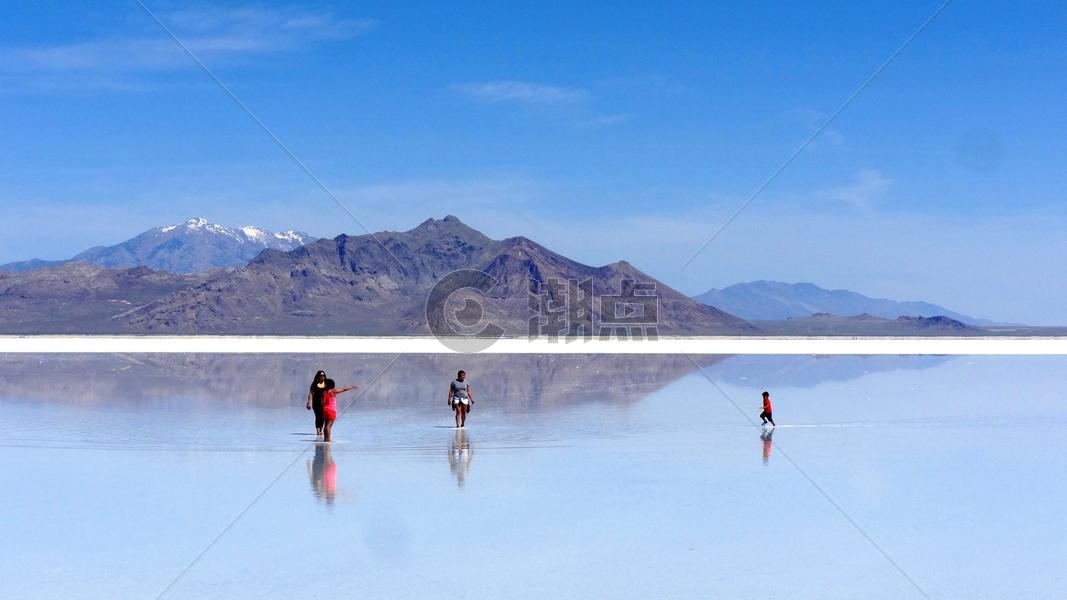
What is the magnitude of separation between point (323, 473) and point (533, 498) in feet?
11.0

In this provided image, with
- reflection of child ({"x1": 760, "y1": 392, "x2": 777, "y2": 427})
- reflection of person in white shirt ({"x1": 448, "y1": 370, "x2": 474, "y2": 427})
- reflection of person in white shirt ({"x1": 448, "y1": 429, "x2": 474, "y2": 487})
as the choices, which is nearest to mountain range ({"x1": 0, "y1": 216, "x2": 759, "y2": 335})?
reflection of person in white shirt ({"x1": 448, "y1": 370, "x2": 474, "y2": 427})

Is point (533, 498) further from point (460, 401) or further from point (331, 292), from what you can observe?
point (331, 292)

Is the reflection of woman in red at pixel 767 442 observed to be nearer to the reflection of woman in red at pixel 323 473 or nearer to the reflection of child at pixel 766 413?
the reflection of child at pixel 766 413

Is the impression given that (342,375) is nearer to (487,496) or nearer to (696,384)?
(696,384)

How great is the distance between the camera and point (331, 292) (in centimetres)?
13262

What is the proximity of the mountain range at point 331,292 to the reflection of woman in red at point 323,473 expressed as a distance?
6072 cm

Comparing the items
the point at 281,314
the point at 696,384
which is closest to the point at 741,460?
the point at 696,384

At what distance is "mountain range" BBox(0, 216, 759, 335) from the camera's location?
10006cm

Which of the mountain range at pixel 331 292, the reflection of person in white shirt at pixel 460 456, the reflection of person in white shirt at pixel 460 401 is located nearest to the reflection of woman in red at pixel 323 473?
the reflection of person in white shirt at pixel 460 456

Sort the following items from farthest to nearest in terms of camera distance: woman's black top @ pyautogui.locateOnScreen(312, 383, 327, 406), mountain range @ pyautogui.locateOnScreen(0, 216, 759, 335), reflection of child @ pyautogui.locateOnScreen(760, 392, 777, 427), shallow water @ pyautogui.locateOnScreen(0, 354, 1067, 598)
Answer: mountain range @ pyautogui.locateOnScreen(0, 216, 759, 335), reflection of child @ pyautogui.locateOnScreen(760, 392, 777, 427), woman's black top @ pyautogui.locateOnScreen(312, 383, 327, 406), shallow water @ pyautogui.locateOnScreen(0, 354, 1067, 598)

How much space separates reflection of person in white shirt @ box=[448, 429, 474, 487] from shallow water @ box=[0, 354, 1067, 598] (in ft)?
0.27

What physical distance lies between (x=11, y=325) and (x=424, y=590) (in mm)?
109283

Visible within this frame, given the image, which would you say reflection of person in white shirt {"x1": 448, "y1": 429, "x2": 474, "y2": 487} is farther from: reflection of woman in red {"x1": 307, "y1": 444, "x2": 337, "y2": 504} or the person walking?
the person walking

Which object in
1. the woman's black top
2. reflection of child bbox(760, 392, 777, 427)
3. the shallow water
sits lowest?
the shallow water
